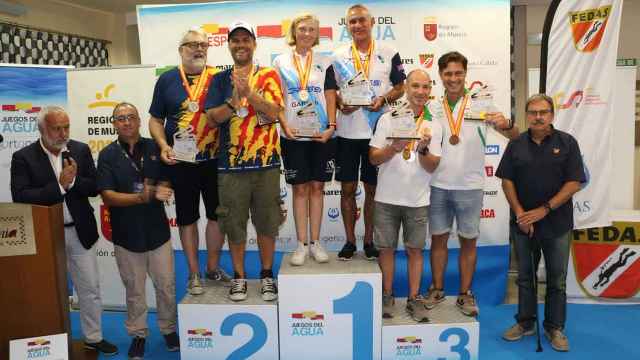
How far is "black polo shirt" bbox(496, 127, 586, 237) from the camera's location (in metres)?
3.09

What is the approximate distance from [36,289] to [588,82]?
386 centimetres

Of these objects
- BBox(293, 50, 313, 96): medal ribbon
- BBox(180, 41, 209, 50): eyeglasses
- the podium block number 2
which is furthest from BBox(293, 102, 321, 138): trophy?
the podium block number 2

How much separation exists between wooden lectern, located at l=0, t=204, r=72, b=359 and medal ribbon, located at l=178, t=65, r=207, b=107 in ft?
3.21

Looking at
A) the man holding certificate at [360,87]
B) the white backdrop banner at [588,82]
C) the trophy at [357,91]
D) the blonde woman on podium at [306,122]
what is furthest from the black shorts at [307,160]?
the white backdrop banner at [588,82]

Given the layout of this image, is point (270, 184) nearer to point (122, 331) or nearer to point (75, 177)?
point (75, 177)

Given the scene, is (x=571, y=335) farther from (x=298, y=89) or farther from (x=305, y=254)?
(x=298, y=89)

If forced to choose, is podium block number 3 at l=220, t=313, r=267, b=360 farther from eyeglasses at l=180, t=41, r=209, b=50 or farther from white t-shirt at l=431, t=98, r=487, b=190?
eyeglasses at l=180, t=41, r=209, b=50

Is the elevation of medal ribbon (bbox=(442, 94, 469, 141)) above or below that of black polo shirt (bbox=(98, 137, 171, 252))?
above

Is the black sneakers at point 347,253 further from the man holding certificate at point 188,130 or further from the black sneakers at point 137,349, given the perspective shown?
the black sneakers at point 137,349

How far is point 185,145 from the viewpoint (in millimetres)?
2834

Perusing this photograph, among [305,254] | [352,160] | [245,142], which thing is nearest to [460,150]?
[352,160]

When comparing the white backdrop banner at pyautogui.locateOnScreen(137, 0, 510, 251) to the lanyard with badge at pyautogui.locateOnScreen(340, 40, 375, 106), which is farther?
the white backdrop banner at pyautogui.locateOnScreen(137, 0, 510, 251)

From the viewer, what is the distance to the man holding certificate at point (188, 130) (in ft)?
9.57

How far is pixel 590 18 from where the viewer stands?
3.58 metres
